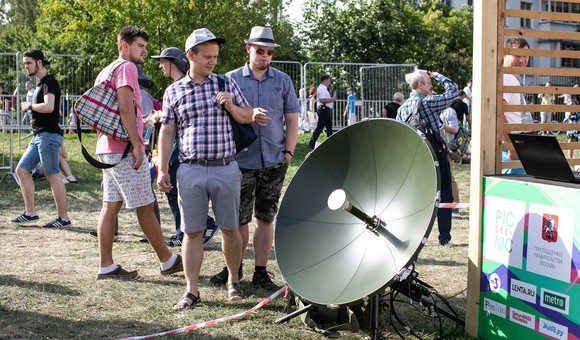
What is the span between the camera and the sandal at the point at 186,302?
538cm

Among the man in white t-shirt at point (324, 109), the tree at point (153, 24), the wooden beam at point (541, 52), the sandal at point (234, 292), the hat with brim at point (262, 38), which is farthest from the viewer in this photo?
the man in white t-shirt at point (324, 109)

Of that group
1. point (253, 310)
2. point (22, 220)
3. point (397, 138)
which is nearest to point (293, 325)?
point (253, 310)

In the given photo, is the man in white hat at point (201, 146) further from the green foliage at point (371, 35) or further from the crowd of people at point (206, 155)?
the green foliage at point (371, 35)

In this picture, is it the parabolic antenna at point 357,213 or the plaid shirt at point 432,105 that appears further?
the plaid shirt at point 432,105

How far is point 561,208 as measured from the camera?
4039 millimetres

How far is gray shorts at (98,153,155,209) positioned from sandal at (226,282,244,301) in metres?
1.15

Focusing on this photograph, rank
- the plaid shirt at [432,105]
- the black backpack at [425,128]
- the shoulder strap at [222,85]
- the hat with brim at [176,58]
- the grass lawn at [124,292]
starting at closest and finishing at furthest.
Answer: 1. the grass lawn at [124,292]
2. the shoulder strap at [222,85]
3. the hat with brim at [176,58]
4. the plaid shirt at [432,105]
5. the black backpack at [425,128]

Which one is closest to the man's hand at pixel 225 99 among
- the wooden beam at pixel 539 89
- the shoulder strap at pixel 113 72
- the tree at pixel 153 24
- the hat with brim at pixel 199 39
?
the hat with brim at pixel 199 39

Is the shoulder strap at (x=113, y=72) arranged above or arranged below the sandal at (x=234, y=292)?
above

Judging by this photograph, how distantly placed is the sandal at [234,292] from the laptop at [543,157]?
2.31m

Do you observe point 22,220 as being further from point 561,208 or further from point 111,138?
point 561,208

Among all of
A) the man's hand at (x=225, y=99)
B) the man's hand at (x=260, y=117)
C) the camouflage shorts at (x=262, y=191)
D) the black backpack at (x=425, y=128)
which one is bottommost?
the camouflage shorts at (x=262, y=191)

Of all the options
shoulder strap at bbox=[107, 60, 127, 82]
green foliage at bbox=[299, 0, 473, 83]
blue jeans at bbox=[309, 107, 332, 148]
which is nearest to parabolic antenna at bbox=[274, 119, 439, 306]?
shoulder strap at bbox=[107, 60, 127, 82]

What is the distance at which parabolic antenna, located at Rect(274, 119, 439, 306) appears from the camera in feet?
13.8
